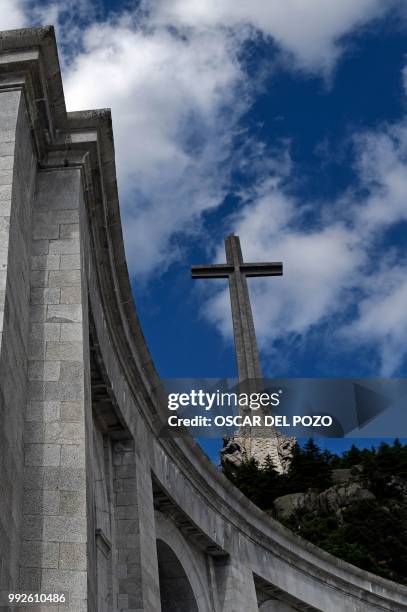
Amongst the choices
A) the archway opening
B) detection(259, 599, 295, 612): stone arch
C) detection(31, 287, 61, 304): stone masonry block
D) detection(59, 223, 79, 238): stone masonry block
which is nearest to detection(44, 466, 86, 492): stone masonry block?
detection(31, 287, 61, 304): stone masonry block

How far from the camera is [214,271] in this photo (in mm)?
47281

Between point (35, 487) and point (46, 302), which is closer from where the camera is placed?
point (35, 487)

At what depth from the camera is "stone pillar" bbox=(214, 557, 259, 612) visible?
1917 centimetres

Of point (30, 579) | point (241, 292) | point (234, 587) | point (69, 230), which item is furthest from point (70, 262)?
point (241, 292)

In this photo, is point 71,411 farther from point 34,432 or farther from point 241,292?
point 241,292

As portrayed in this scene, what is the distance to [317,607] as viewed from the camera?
76.7 ft

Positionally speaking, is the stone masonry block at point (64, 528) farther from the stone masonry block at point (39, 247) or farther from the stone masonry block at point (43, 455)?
the stone masonry block at point (39, 247)

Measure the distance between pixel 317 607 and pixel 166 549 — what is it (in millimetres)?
8223

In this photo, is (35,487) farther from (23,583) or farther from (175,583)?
(175,583)

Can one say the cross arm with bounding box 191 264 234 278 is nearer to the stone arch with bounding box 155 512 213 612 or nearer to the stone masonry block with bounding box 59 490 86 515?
the stone arch with bounding box 155 512 213 612

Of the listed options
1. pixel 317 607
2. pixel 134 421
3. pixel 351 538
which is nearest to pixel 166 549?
pixel 134 421

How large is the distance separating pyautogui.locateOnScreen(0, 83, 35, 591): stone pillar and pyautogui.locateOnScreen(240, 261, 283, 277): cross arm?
32.4m

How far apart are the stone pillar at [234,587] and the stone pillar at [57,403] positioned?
11005mm

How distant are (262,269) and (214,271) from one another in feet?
11.1
